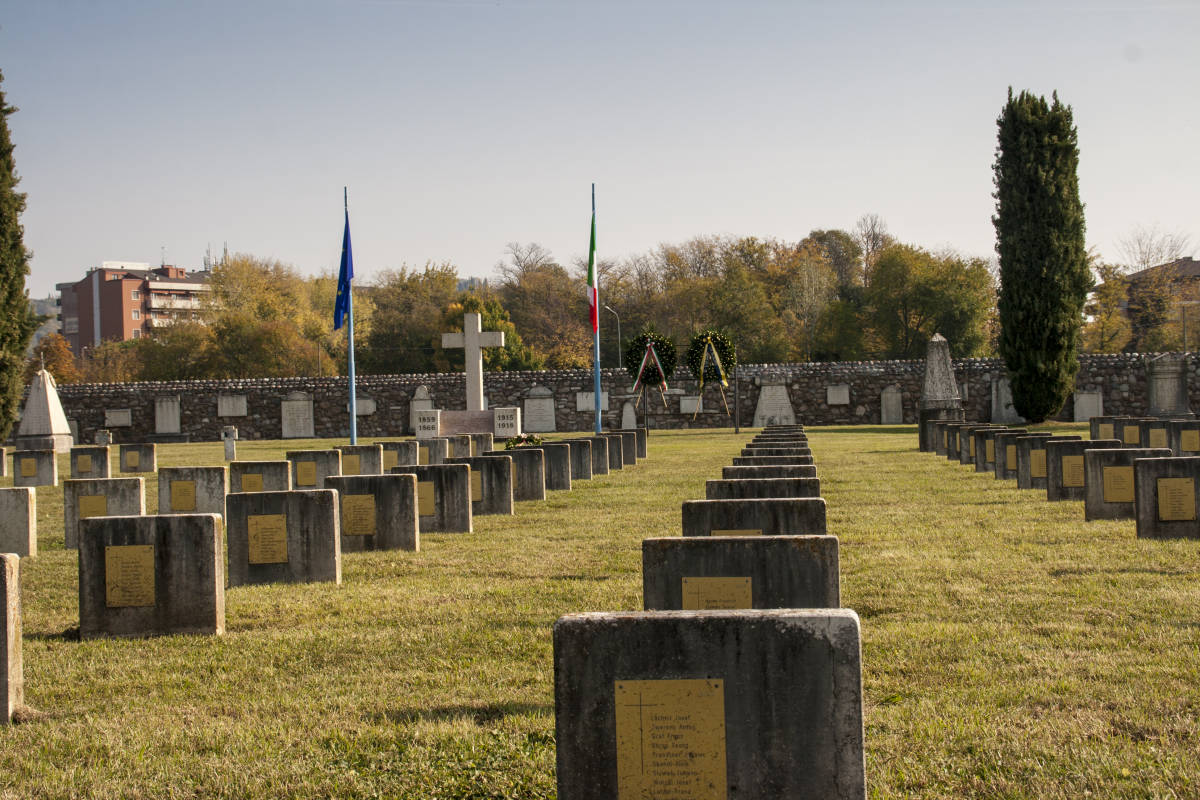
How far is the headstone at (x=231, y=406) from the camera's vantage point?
4788 centimetres

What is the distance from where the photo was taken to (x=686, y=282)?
236 feet

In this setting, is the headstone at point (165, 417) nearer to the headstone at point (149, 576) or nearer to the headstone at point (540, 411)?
the headstone at point (540, 411)

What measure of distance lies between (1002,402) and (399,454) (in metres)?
30.1

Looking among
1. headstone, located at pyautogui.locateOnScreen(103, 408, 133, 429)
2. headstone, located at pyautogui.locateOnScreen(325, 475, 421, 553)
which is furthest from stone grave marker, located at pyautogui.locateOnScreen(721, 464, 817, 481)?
headstone, located at pyautogui.locateOnScreen(103, 408, 133, 429)

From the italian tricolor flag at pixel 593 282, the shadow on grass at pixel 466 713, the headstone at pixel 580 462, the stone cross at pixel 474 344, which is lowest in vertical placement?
the shadow on grass at pixel 466 713

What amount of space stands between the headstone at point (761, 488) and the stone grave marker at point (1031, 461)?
831cm

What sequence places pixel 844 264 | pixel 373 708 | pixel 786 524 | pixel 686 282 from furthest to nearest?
pixel 844 264
pixel 686 282
pixel 786 524
pixel 373 708

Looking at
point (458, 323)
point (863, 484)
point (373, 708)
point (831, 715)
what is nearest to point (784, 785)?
point (831, 715)

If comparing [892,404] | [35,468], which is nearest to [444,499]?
[35,468]

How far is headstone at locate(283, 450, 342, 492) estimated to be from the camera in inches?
632

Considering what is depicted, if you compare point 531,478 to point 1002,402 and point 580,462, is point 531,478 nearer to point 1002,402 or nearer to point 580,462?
point 580,462

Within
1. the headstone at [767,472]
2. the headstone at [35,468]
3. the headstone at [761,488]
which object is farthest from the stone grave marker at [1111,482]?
the headstone at [35,468]

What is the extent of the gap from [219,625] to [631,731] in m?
4.73

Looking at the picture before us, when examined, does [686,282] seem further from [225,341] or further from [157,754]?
[157,754]
